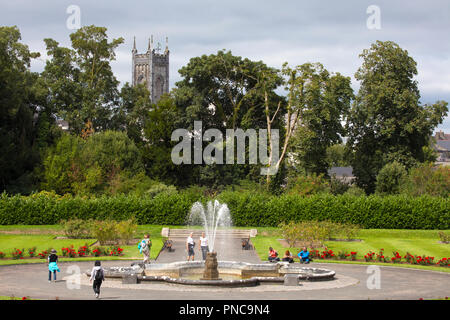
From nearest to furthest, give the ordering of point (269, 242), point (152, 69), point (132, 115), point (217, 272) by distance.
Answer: point (217, 272) → point (269, 242) → point (132, 115) → point (152, 69)

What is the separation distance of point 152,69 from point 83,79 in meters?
87.6

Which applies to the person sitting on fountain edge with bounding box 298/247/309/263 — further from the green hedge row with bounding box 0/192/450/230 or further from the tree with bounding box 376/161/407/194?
the tree with bounding box 376/161/407/194

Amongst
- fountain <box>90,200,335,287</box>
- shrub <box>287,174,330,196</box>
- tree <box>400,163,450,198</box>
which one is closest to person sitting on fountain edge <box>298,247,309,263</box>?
fountain <box>90,200,335,287</box>

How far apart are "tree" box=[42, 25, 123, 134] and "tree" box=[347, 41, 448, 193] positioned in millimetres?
31408

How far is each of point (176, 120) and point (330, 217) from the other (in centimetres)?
Answer: 2546

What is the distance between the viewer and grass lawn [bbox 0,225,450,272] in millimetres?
37688

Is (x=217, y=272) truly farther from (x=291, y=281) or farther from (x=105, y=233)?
(x=105, y=233)

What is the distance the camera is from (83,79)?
7306 centimetres

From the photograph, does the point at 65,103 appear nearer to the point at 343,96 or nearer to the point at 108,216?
the point at 108,216

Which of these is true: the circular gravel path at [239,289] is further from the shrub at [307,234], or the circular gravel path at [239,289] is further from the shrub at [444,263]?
the shrub at [307,234]

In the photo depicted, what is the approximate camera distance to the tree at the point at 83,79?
236 ft

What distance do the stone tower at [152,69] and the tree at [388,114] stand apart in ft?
321

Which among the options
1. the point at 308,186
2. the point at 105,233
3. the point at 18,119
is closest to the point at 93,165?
the point at 18,119

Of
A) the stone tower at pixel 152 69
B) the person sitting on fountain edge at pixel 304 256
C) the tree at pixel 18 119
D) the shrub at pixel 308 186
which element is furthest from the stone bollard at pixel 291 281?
the stone tower at pixel 152 69
